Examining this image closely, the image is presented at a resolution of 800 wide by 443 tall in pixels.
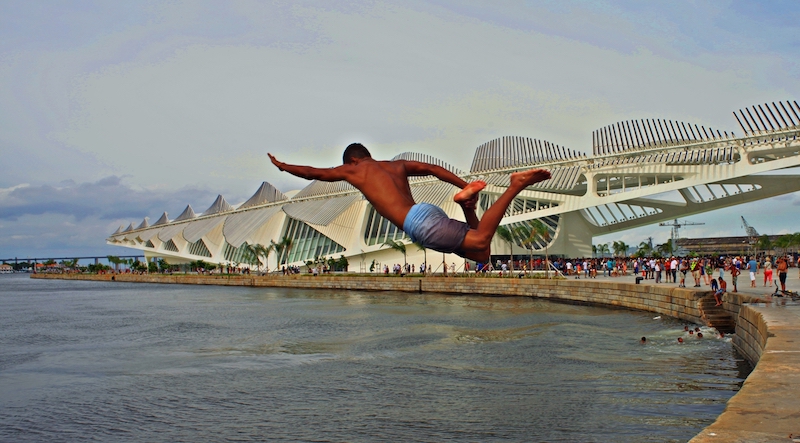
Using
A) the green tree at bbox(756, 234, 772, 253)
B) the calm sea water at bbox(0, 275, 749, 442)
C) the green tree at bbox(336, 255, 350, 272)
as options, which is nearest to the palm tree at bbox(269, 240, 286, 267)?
the green tree at bbox(336, 255, 350, 272)

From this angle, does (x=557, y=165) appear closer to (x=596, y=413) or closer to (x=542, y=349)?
(x=542, y=349)

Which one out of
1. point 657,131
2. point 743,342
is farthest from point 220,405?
point 657,131

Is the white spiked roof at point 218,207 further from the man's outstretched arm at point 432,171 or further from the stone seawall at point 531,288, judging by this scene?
the man's outstretched arm at point 432,171

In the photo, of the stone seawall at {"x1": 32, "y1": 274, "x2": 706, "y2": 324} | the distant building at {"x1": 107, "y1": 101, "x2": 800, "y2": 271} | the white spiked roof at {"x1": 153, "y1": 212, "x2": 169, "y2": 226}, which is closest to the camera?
the stone seawall at {"x1": 32, "y1": 274, "x2": 706, "y2": 324}

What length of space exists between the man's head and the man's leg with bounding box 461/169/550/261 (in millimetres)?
999

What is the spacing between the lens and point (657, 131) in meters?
46.4

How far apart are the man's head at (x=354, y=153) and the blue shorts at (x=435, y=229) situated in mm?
597

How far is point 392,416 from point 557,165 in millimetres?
39692

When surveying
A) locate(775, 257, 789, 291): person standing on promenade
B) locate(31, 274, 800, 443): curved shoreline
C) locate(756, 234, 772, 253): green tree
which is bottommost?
locate(31, 274, 800, 443): curved shoreline

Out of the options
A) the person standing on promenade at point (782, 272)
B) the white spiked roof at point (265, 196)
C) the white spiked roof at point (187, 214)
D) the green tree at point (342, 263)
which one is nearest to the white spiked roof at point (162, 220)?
the white spiked roof at point (187, 214)

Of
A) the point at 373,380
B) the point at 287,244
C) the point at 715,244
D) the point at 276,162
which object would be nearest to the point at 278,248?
the point at 287,244

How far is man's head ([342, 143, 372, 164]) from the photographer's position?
564 centimetres

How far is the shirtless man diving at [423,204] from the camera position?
5230mm

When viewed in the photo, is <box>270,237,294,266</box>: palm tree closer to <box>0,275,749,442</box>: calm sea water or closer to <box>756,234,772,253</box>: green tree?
<box>0,275,749,442</box>: calm sea water
